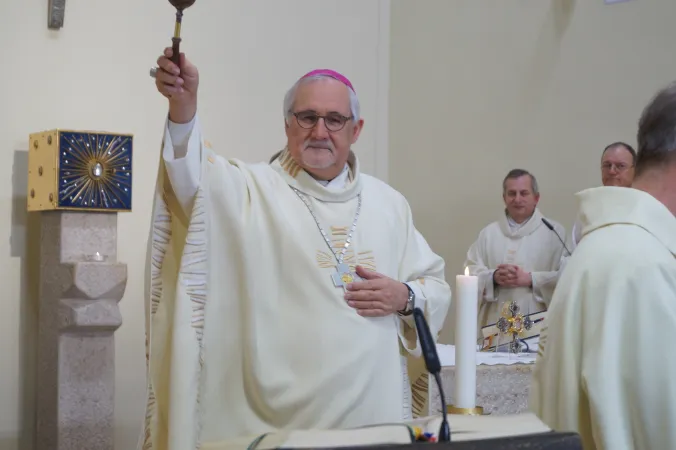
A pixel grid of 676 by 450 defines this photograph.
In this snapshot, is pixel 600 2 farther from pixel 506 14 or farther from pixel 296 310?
pixel 296 310

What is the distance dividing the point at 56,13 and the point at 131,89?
0.76 meters

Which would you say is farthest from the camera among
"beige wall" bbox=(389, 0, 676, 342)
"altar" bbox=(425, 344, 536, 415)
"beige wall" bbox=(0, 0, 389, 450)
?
"beige wall" bbox=(389, 0, 676, 342)

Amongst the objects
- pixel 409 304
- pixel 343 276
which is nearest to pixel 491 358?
pixel 409 304

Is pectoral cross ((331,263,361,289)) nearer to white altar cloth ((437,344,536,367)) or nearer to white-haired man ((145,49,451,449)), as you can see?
white-haired man ((145,49,451,449))

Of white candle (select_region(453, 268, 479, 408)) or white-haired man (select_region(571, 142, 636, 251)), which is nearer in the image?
white candle (select_region(453, 268, 479, 408))

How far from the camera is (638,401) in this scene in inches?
76.3

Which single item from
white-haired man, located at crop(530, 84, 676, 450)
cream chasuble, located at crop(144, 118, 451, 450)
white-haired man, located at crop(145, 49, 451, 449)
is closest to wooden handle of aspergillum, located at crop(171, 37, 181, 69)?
white-haired man, located at crop(145, 49, 451, 449)

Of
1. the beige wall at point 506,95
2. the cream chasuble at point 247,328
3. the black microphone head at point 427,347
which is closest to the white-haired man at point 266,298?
the cream chasuble at point 247,328

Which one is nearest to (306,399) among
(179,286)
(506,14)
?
(179,286)

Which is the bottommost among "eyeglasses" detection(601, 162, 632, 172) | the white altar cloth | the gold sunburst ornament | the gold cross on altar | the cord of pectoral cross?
the white altar cloth

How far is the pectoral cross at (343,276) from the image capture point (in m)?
3.04

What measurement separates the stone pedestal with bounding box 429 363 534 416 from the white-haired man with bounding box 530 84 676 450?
2.39m

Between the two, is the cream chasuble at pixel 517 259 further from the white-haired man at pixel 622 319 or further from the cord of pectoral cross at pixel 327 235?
the white-haired man at pixel 622 319

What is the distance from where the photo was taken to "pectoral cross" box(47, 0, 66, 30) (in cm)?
624
